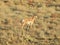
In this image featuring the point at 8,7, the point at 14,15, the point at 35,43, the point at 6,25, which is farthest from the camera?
the point at 8,7

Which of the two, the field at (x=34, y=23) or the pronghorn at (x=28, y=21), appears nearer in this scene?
the field at (x=34, y=23)

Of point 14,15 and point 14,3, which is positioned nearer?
point 14,15

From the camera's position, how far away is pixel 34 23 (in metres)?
10.0

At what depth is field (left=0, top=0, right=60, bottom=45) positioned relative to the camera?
8.91 m

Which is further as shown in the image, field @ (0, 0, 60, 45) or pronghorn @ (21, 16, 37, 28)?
pronghorn @ (21, 16, 37, 28)

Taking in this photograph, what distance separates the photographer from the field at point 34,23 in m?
8.91

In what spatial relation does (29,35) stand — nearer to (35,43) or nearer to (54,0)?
(35,43)

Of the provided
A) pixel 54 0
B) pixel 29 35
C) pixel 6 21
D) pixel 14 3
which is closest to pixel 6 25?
pixel 6 21

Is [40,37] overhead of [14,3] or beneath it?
beneath

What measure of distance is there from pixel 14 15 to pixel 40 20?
39.6 inches

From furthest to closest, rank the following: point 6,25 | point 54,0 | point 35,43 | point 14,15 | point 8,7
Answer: point 54,0
point 8,7
point 14,15
point 6,25
point 35,43

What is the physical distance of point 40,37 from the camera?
914 centimetres

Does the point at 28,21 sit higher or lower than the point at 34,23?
higher

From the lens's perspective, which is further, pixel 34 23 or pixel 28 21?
pixel 34 23
